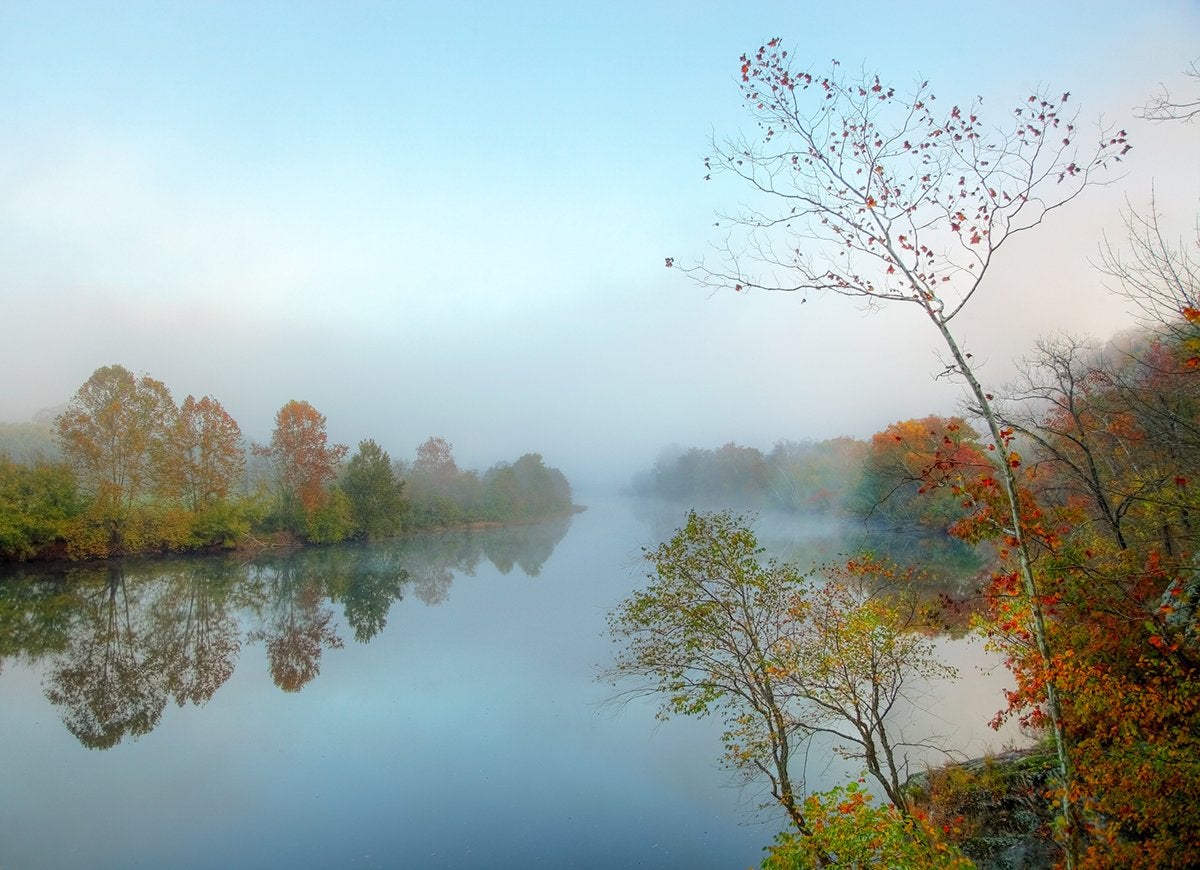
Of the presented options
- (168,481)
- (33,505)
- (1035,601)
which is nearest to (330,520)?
(168,481)

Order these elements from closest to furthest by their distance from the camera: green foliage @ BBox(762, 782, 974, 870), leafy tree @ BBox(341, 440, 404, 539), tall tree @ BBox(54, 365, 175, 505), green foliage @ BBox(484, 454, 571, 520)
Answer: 1. green foliage @ BBox(762, 782, 974, 870)
2. tall tree @ BBox(54, 365, 175, 505)
3. leafy tree @ BBox(341, 440, 404, 539)
4. green foliage @ BBox(484, 454, 571, 520)

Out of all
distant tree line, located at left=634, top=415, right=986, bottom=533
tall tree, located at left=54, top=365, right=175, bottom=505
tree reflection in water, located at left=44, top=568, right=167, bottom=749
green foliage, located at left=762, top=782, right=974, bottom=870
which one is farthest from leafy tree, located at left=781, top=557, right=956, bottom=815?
tall tree, located at left=54, top=365, right=175, bottom=505

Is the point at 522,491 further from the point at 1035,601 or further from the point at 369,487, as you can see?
the point at 1035,601

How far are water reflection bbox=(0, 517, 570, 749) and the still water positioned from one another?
0.14m

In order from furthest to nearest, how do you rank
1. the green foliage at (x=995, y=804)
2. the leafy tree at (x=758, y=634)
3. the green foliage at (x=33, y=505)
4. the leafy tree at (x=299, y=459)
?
the leafy tree at (x=299, y=459), the green foliage at (x=33, y=505), the leafy tree at (x=758, y=634), the green foliage at (x=995, y=804)

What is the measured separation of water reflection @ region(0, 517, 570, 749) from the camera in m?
16.8

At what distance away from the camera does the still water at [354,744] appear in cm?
992

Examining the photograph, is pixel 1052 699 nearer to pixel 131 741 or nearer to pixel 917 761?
pixel 917 761

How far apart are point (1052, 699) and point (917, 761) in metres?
8.73

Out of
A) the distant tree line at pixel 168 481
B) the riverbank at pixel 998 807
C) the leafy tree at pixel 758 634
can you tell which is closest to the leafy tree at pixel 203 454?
the distant tree line at pixel 168 481

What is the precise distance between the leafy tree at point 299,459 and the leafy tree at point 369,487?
4795mm

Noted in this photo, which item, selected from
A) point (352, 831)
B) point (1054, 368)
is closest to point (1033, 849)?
point (1054, 368)

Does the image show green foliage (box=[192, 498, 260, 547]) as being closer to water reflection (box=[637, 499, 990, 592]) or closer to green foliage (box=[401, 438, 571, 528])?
green foliage (box=[401, 438, 571, 528])

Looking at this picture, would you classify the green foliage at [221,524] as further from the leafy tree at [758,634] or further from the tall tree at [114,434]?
the leafy tree at [758,634]
